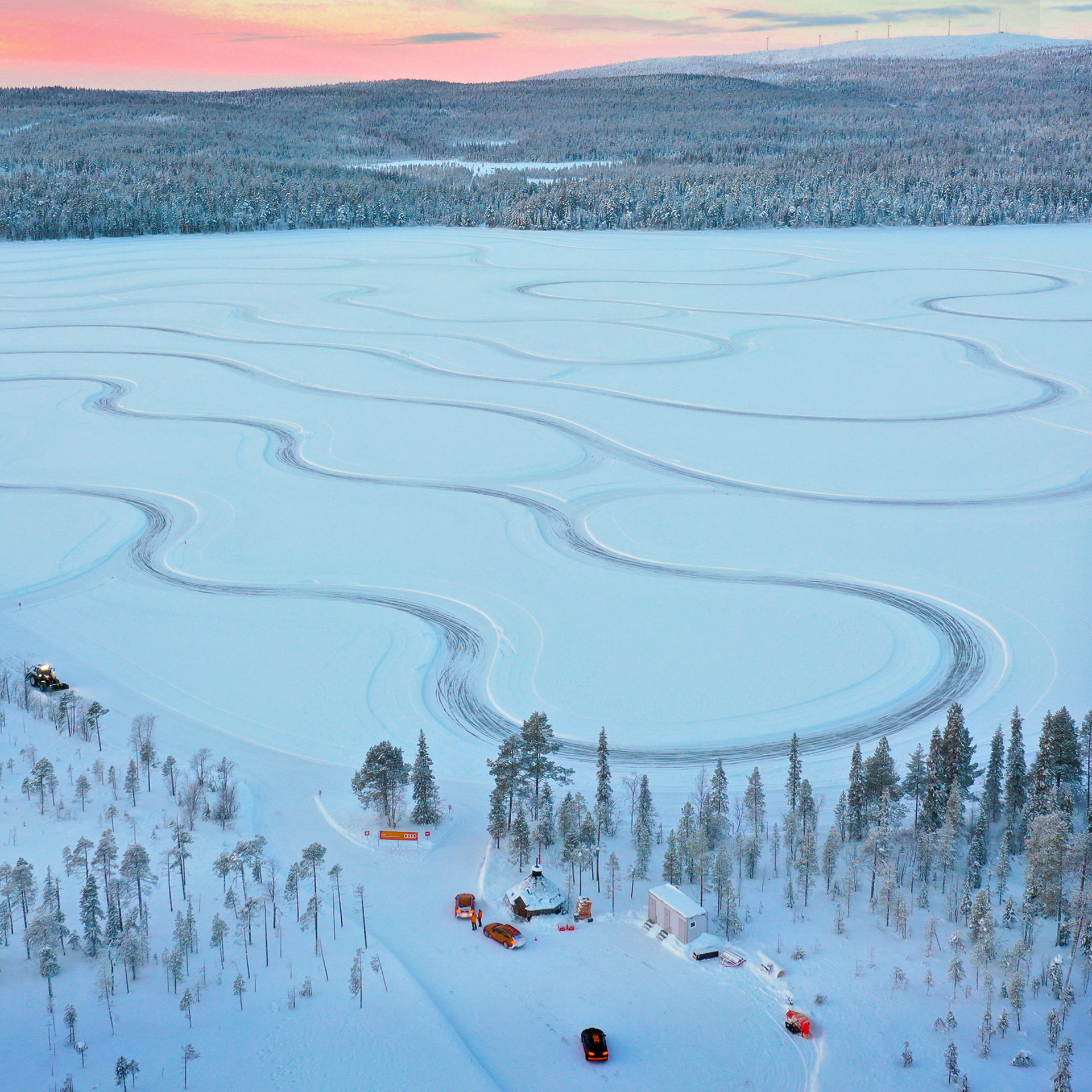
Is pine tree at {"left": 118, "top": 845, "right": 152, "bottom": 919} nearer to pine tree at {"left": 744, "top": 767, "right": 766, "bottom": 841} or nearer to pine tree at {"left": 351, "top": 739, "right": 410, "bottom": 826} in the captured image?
pine tree at {"left": 351, "top": 739, "right": 410, "bottom": 826}

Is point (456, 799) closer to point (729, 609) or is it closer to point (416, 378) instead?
point (729, 609)

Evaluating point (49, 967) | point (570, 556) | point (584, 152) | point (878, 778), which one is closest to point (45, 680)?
point (49, 967)

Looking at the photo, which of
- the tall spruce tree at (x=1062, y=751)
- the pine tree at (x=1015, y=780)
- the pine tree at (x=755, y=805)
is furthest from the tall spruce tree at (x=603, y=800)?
the tall spruce tree at (x=1062, y=751)

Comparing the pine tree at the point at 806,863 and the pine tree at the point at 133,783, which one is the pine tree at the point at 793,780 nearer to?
the pine tree at the point at 806,863

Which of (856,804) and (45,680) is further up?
(45,680)

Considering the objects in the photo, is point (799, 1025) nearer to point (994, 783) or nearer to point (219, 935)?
point (994, 783)

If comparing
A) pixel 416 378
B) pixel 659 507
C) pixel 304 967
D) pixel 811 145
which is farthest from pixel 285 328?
pixel 811 145

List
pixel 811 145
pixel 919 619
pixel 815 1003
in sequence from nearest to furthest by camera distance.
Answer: pixel 815 1003 → pixel 919 619 → pixel 811 145
